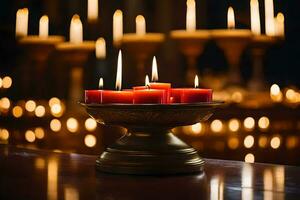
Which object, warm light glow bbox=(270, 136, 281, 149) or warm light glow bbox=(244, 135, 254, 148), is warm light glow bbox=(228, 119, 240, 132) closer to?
warm light glow bbox=(244, 135, 254, 148)

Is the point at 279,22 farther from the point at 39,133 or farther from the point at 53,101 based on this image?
the point at 39,133

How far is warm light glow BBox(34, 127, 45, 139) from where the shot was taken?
12.7 ft

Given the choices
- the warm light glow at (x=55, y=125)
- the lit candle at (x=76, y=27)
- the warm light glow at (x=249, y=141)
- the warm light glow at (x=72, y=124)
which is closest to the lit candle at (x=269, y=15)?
the lit candle at (x=76, y=27)

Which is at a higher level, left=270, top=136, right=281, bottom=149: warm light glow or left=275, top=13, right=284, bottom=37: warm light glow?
left=275, top=13, right=284, bottom=37: warm light glow

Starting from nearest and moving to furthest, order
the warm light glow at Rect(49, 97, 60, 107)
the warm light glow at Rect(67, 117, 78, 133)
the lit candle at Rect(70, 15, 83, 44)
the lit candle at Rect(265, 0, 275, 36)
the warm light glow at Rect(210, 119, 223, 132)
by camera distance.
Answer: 1. the lit candle at Rect(70, 15, 83, 44)
2. the lit candle at Rect(265, 0, 275, 36)
3. the warm light glow at Rect(210, 119, 223, 132)
4. the warm light glow at Rect(67, 117, 78, 133)
5. the warm light glow at Rect(49, 97, 60, 107)

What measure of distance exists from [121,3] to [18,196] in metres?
3.70

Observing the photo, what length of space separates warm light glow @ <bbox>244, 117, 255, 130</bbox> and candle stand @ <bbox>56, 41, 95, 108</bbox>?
1.13 meters

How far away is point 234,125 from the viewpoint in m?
3.66

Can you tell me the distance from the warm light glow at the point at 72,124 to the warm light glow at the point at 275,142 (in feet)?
4.00

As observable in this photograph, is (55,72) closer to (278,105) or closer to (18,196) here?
(278,105)

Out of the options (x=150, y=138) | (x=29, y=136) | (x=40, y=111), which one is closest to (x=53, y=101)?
(x=40, y=111)

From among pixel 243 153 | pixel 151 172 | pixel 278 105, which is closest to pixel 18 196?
pixel 151 172

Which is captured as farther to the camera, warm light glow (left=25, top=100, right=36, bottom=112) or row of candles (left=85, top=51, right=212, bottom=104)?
warm light glow (left=25, top=100, right=36, bottom=112)

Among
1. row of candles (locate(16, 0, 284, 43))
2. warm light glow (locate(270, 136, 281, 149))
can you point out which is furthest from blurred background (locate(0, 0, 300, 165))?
row of candles (locate(16, 0, 284, 43))
